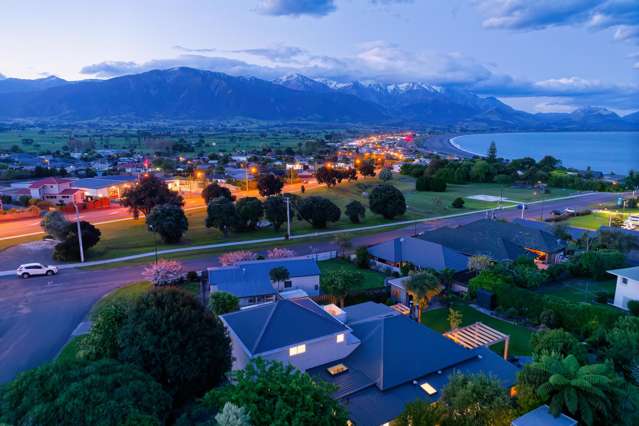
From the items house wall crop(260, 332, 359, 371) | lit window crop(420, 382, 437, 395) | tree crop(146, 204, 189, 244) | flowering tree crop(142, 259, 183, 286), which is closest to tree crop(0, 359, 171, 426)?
house wall crop(260, 332, 359, 371)

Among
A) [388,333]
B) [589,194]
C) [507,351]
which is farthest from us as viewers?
[589,194]

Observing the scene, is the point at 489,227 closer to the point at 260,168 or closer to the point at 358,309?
the point at 358,309

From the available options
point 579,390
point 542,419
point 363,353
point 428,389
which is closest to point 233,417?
point 428,389

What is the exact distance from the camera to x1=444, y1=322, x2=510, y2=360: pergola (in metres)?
21.5

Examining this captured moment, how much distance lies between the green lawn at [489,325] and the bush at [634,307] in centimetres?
716

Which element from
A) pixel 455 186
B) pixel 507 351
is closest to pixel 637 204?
pixel 455 186

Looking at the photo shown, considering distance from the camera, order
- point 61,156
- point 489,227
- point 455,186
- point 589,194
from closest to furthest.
Answer: point 489,227 < point 589,194 < point 455,186 < point 61,156

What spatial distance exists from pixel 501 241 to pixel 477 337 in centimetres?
2023

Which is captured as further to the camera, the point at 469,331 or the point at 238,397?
the point at 469,331

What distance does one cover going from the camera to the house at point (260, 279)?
2858 cm

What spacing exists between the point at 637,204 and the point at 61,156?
139m

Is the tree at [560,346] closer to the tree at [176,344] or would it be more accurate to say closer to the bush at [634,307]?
the bush at [634,307]

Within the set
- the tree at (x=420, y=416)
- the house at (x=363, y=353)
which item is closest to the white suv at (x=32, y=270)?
the house at (x=363, y=353)

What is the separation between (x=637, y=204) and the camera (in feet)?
234
